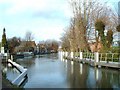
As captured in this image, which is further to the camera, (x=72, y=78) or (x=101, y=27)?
(x=101, y=27)

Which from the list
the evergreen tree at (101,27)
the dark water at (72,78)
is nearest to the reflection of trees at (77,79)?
the dark water at (72,78)

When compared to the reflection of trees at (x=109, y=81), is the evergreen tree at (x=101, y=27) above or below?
above

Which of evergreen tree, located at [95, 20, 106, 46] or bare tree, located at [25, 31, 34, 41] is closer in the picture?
evergreen tree, located at [95, 20, 106, 46]

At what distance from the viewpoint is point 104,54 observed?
1096 inches

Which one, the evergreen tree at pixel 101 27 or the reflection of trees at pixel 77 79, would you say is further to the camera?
the evergreen tree at pixel 101 27

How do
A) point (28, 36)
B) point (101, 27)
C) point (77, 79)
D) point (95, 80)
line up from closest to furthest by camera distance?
point (95, 80)
point (77, 79)
point (101, 27)
point (28, 36)

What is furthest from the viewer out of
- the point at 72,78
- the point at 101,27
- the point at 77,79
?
the point at 101,27

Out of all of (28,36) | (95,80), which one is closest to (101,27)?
(95,80)

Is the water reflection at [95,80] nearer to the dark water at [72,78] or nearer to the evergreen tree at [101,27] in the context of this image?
the dark water at [72,78]

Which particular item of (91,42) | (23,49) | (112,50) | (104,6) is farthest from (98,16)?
(23,49)

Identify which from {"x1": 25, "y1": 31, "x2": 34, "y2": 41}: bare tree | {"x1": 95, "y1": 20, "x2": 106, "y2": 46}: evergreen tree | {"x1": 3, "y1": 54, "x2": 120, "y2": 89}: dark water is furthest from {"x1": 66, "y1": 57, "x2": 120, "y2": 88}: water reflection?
{"x1": 25, "y1": 31, "x2": 34, "y2": 41}: bare tree

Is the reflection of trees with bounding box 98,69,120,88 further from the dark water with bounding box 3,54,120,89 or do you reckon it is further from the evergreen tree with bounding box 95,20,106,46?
the evergreen tree with bounding box 95,20,106,46

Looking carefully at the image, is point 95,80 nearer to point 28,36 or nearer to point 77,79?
point 77,79

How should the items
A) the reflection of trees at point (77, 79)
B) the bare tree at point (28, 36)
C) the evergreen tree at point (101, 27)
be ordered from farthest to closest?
the bare tree at point (28, 36) → the evergreen tree at point (101, 27) → the reflection of trees at point (77, 79)
